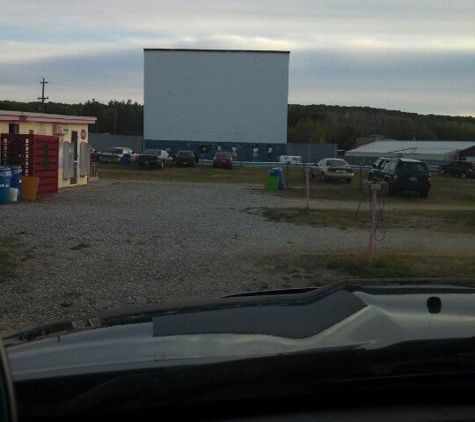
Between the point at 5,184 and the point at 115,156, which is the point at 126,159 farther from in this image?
the point at 5,184

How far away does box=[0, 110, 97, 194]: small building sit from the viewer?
2453 cm

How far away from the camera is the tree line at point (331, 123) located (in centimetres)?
12225

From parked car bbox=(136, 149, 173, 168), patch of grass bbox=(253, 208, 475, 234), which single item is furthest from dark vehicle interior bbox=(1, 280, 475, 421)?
parked car bbox=(136, 149, 173, 168)

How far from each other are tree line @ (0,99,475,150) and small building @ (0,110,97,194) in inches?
2891

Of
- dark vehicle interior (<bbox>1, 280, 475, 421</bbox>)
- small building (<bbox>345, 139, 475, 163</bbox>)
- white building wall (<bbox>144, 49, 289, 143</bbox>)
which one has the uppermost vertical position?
white building wall (<bbox>144, 49, 289, 143</bbox>)

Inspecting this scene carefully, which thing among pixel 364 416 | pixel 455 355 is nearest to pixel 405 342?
pixel 455 355

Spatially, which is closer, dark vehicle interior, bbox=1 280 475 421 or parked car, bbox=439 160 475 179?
dark vehicle interior, bbox=1 280 475 421

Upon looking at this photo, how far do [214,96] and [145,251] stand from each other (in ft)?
205

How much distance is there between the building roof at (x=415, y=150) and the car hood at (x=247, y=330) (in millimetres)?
74711

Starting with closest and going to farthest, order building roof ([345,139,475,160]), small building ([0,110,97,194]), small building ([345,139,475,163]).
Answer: small building ([0,110,97,194]) → small building ([345,139,475,163]) → building roof ([345,139,475,160])

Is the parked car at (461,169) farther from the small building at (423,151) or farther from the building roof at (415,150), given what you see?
the building roof at (415,150)

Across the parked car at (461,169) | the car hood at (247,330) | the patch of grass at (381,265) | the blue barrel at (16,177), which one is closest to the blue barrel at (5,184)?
the blue barrel at (16,177)

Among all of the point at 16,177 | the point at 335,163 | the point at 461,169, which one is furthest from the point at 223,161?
the point at 16,177

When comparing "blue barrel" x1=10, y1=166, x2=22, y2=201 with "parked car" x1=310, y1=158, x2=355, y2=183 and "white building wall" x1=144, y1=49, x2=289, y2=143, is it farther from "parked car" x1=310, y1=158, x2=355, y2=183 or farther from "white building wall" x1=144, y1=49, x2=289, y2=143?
"white building wall" x1=144, y1=49, x2=289, y2=143
